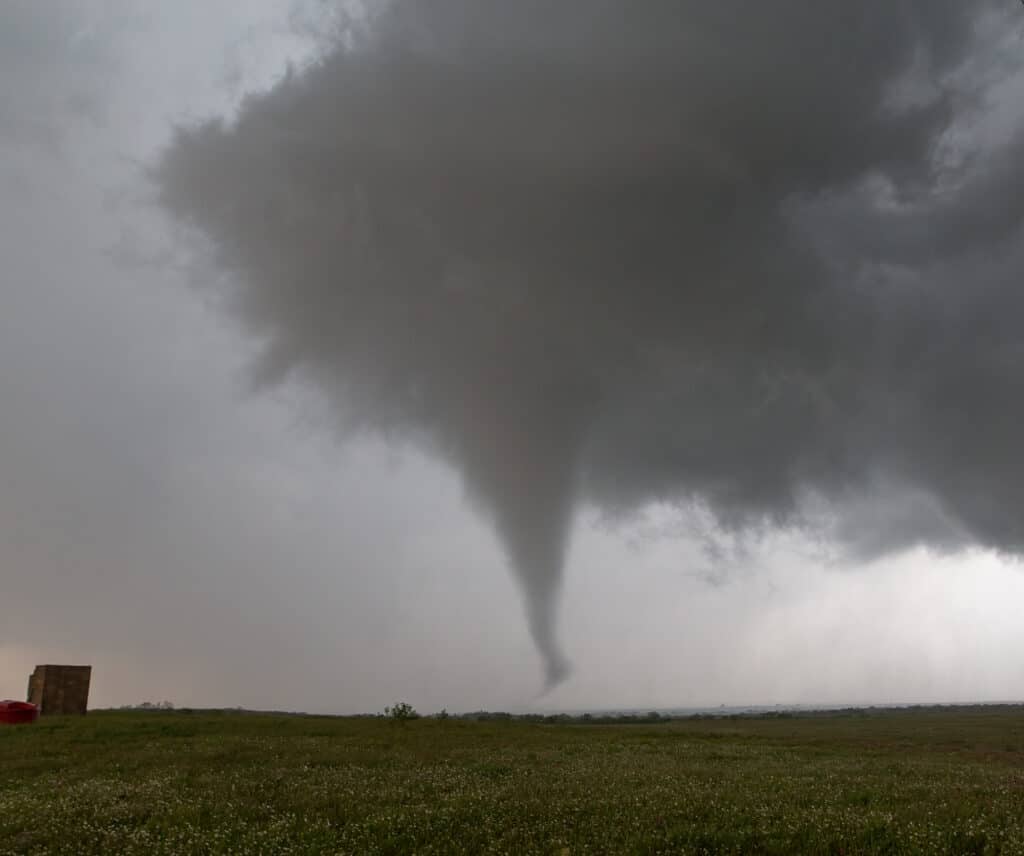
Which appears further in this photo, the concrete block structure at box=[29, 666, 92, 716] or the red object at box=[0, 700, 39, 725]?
the concrete block structure at box=[29, 666, 92, 716]

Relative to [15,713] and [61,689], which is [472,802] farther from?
[61,689]

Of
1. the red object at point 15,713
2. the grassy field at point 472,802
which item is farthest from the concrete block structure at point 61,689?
the grassy field at point 472,802

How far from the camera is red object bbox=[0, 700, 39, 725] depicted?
141 feet

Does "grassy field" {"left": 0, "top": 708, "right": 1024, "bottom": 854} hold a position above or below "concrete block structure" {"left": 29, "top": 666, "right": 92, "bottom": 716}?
below

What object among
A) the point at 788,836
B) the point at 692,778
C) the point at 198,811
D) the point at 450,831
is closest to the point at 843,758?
the point at 692,778

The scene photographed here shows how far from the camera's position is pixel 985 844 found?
15.6 metres

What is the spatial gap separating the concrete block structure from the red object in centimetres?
902

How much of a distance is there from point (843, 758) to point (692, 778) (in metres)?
14.8

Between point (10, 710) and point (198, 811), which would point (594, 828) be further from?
point (10, 710)

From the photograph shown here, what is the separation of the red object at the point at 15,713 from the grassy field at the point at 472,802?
33.4ft

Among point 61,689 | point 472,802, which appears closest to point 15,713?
point 61,689

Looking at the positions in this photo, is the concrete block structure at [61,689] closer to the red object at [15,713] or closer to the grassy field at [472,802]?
the red object at [15,713]

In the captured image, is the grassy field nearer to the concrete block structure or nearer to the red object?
the red object

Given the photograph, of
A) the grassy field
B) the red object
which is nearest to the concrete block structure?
the red object
